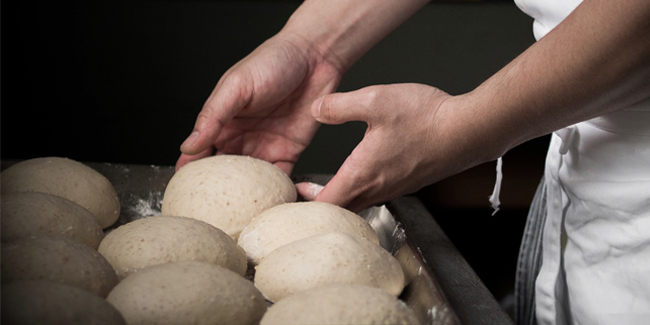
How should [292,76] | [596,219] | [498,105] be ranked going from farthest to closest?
[292,76]
[596,219]
[498,105]

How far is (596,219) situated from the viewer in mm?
956

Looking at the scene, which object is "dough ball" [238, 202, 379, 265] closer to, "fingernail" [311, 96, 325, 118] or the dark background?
"fingernail" [311, 96, 325, 118]

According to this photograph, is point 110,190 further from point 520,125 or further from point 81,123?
point 81,123

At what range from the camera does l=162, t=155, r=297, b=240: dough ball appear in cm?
96

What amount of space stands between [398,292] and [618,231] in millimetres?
419

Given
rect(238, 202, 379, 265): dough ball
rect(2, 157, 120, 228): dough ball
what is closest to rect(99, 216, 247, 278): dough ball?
rect(238, 202, 379, 265): dough ball

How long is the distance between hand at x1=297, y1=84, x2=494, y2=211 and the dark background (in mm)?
1287

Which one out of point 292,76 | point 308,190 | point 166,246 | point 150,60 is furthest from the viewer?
point 150,60

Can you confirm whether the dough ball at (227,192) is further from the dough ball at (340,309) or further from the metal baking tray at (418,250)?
the dough ball at (340,309)

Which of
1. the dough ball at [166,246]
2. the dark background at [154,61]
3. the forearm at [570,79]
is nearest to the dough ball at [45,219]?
the dough ball at [166,246]

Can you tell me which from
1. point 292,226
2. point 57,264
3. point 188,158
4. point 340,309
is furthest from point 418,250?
point 188,158

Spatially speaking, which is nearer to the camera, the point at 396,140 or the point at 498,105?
the point at 498,105

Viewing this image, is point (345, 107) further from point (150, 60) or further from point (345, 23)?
point (150, 60)

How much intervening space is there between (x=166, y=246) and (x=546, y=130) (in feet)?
1.93
